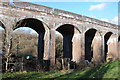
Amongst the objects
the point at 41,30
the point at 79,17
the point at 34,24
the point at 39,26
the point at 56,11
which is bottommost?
the point at 41,30

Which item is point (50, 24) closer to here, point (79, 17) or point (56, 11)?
point (56, 11)

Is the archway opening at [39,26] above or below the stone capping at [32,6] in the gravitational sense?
below

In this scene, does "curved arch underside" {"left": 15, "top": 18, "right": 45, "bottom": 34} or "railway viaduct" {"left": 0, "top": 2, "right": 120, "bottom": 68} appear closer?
"railway viaduct" {"left": 0, "top": 2, "right": 120, "bottom": 68}

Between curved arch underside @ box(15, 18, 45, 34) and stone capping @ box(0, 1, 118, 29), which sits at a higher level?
stone capping @ box(0, 1, 118, 29)

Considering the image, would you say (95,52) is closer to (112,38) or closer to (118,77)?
(112,38)

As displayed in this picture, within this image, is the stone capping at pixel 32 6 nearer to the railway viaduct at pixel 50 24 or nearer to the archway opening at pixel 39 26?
the railway viaduct at pixel 50 24

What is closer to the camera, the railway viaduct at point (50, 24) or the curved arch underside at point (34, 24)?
the railway viaduct at point (50, 24)

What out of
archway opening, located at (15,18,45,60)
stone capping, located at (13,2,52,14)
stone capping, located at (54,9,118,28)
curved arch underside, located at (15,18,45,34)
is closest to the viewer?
stone capping, located at (13,2,52,14)

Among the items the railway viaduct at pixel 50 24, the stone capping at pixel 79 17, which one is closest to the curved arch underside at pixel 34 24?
the railway viaduct at pixel 50 24

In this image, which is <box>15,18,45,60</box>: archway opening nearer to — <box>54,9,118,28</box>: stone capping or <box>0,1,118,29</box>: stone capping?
<box>0,1,118,29</box>: stone capping

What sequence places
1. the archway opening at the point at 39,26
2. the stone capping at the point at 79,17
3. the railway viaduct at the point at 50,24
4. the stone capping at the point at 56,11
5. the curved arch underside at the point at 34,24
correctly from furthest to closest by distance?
the stone capping at the point at 79,17 → the archway opening at the point at 39,26 → the curved arch underside at the point at 34,24 → the stone capping at the point at 56,11 → the railway viaduct at the point at 50,24

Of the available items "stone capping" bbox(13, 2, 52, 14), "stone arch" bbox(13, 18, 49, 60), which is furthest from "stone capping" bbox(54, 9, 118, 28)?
"stone arch" bbox(13, 18, 49, 60)

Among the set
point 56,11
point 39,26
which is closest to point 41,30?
point 39,26

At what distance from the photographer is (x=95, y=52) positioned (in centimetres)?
1884
